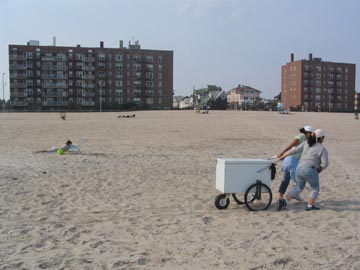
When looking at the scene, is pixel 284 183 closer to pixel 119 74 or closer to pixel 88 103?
pixel 88 103

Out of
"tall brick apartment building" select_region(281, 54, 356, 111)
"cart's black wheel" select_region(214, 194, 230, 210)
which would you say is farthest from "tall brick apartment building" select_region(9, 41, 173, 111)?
"cart's black wheel" select_region(214, 194, 230, 210)

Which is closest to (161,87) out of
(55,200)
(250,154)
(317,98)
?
(317,98)

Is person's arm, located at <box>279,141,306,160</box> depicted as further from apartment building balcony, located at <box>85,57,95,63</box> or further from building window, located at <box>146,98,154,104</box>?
building window, located at <box>146,98,154,104</box>

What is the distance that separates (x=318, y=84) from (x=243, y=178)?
119 metres

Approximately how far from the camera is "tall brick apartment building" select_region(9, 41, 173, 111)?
100562mm

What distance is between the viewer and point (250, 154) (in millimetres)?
16016

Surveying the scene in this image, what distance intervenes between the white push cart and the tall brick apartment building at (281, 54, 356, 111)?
113 meters

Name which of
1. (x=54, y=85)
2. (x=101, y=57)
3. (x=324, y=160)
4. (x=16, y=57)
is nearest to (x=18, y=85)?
(x=16, y=57)

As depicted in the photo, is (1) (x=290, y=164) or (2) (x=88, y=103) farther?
(2) (x=88, y=103)

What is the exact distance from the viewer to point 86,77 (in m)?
103

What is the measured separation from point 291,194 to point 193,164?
571 centimetres

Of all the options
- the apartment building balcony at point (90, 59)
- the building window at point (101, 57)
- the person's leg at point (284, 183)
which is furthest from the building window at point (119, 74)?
the person's leg at point (284, 183)

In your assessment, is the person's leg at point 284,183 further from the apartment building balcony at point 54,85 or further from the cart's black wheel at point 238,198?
the apartment building balcony at point 54,85

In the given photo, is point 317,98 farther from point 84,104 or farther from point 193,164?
point 193,164
